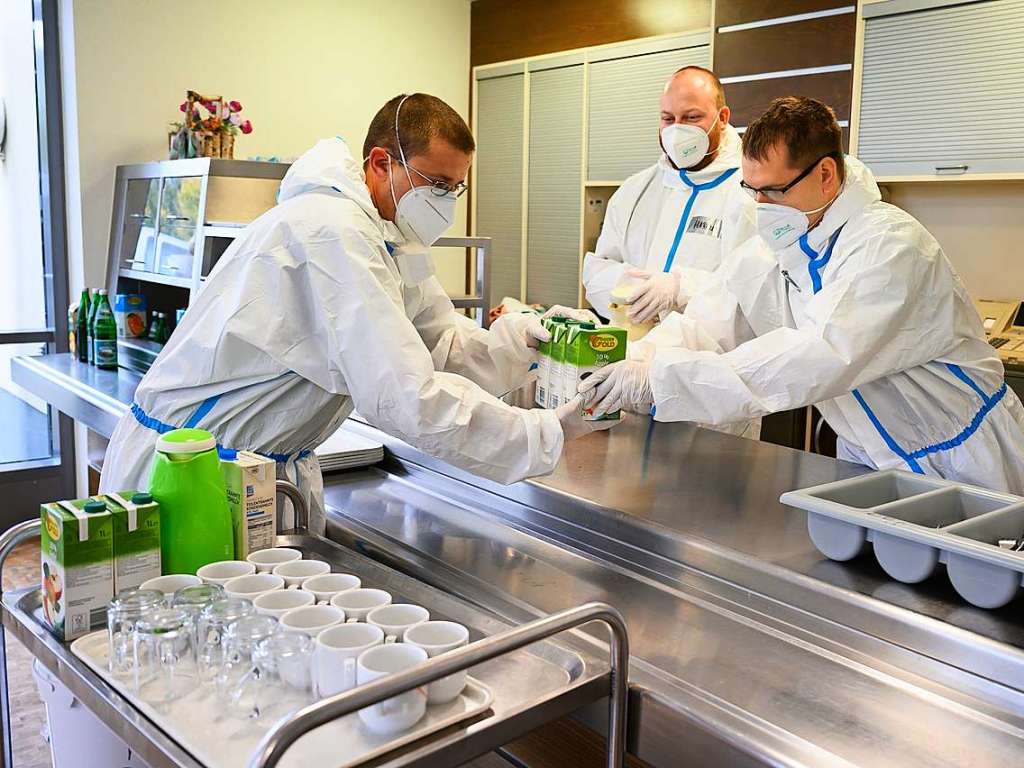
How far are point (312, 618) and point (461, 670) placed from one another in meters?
0.29

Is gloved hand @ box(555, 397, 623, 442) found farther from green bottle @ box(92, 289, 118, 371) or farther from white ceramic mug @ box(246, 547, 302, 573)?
green bottle @ box(92, 289, 118, 371)

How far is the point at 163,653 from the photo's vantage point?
1.15 m

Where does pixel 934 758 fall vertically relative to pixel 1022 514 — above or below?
below

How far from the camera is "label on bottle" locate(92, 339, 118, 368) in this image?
369cm

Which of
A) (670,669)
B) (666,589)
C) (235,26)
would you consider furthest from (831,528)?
(235,26)

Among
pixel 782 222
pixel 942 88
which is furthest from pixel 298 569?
pixel 942 88

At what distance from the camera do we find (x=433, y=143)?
1795 millimetres

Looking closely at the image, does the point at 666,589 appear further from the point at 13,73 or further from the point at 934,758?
the point at 13,73

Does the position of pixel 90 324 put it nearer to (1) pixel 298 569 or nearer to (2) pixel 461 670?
(1) pixel 298 569

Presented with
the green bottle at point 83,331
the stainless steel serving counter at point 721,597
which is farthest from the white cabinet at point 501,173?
the stainless steel serving counter at point 721,597

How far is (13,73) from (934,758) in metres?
4.84

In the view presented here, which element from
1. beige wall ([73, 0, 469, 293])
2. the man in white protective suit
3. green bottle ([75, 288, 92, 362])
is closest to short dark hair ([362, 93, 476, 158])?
the man in white protective suit

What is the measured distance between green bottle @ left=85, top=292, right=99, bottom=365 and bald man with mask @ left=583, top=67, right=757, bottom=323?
200cm

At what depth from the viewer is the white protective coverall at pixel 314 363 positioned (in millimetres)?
1614
